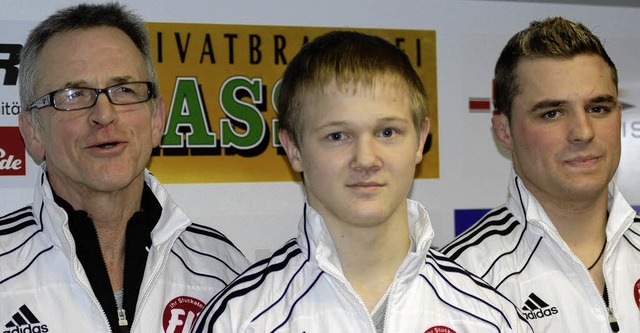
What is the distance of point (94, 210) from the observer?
2072 millimetres

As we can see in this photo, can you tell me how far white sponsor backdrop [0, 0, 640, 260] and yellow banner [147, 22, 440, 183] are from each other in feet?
0.12

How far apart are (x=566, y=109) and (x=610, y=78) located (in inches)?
7.7

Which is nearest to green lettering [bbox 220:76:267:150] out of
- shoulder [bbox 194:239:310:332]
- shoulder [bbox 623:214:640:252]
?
shoulder [bbox 194:239:310:332]

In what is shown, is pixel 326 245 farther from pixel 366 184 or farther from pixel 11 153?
pixel 11 153

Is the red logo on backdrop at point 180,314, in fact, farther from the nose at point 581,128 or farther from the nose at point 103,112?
the nose at point 581,128

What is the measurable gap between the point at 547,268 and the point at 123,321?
113 centimetres

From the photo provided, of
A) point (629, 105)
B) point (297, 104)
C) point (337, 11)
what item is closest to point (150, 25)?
point (337, 11)

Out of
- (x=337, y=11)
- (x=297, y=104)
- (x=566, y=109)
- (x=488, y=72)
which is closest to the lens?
(x=297, y=104)

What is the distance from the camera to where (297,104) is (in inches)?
75.4

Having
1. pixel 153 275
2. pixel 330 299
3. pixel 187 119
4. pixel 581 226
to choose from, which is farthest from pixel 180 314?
pixel 581 226

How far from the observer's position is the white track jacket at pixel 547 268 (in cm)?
219

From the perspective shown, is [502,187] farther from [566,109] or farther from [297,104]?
[297,104]

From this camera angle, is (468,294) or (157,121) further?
(157,121)

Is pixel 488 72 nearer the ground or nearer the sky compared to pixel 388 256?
nearer the sky
